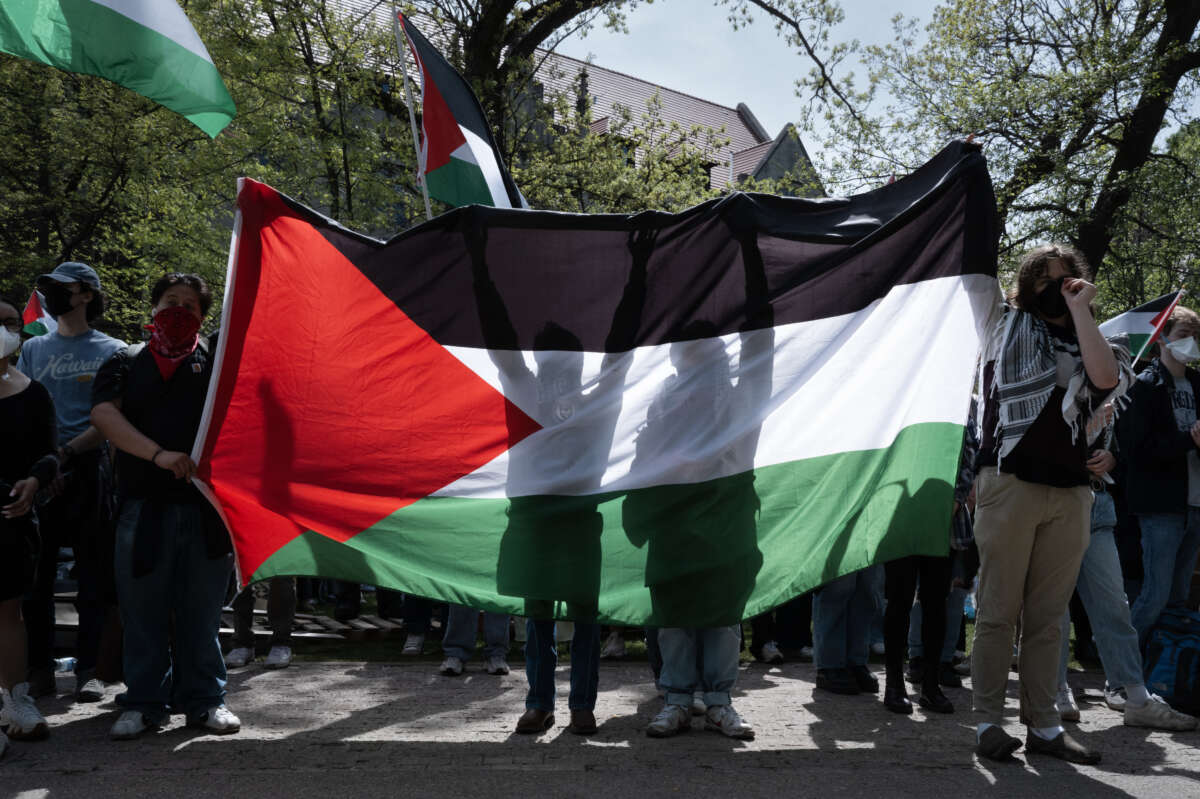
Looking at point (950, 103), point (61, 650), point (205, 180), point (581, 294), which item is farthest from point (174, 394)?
point (950, 103)

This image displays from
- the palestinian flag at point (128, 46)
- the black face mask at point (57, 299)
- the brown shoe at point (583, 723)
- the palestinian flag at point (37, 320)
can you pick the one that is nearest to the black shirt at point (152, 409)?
the black face mask at point (57, 299)

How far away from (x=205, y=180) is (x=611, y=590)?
14.0 meters

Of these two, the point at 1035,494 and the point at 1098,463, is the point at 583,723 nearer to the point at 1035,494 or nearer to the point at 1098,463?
the point at 1035,494

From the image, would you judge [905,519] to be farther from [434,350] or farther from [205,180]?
[205,180]

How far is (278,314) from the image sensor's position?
4555 mm

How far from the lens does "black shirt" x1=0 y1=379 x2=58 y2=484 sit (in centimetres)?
453

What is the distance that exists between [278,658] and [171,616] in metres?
1.86

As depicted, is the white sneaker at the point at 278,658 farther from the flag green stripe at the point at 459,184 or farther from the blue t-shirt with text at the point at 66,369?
the flag green stripe at the point at 459,184

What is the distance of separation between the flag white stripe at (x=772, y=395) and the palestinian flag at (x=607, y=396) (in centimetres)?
1

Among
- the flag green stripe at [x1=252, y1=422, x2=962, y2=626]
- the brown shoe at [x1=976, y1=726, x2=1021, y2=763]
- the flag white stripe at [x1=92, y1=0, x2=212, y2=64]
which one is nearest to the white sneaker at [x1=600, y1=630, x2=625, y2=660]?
the flag green stripe at [x1=252, y1=422, x2=962, y2=626]

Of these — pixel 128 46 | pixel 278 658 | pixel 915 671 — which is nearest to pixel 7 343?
pixel 128 46

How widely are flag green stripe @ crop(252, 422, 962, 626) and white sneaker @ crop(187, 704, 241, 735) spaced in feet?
2.44

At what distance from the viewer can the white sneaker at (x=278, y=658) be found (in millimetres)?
6426

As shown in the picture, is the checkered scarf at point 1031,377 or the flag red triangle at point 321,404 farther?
the flag red triangle at point 321,404
